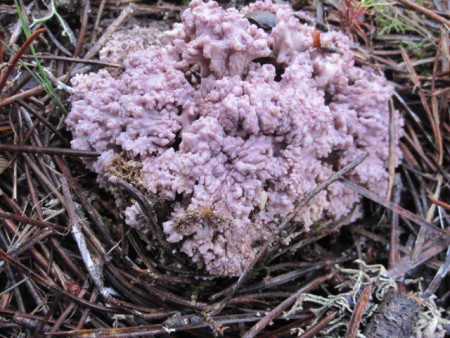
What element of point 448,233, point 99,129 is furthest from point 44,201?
point 448,233

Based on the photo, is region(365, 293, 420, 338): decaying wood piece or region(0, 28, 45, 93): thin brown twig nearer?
region(0, 28, 45, 93): thin brown twig

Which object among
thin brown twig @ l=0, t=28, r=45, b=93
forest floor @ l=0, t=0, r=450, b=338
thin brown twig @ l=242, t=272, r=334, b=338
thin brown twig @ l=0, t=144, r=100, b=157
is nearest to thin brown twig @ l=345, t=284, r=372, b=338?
forest floor @ l=0, t=0, r=450, b=338

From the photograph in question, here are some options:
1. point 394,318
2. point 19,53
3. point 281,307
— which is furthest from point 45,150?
point 394,318

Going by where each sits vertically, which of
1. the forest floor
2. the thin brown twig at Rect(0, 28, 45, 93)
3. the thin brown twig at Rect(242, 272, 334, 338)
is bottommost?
the thin brown twig at Rect(242, 272, 334, 338)

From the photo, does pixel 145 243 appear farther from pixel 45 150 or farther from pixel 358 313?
pixel 358 313

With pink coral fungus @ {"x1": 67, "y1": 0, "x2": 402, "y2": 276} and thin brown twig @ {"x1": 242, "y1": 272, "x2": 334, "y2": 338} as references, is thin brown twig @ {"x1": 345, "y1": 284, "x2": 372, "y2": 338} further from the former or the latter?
pink coral fungus @ {"x1": 67, "y1": 0, "x2": 402, "y2": 276}
